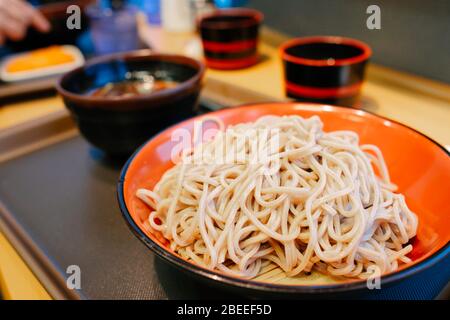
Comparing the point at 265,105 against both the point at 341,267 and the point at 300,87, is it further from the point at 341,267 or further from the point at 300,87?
the point at 341,267

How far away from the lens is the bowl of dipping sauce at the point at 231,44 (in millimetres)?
1618

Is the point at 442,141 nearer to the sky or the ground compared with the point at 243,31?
nearer to the ground

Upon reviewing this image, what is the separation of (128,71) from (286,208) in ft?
2.82

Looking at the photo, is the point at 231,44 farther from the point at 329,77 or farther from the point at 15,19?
the point at 15,19

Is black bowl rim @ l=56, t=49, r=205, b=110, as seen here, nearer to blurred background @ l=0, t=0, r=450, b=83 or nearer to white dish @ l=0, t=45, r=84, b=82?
white dish @ l=0, t=45, r=84, b=82

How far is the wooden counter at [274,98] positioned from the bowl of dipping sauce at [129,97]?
0.26 m

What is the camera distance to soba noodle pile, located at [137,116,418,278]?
71 cm

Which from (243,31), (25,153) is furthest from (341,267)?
(243,31)

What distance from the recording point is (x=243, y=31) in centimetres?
162

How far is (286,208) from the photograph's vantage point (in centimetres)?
75

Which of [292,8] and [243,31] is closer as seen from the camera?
[243,31]

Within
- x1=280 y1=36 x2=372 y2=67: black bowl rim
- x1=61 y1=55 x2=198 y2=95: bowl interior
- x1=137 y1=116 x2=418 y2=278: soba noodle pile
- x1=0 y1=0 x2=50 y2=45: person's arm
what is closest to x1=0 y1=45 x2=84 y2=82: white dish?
x1=0 y1=0 x2=50 y2=45: person's arm

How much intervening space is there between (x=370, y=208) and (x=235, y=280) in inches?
13.5

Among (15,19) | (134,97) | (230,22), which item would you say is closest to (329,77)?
(134,97)
